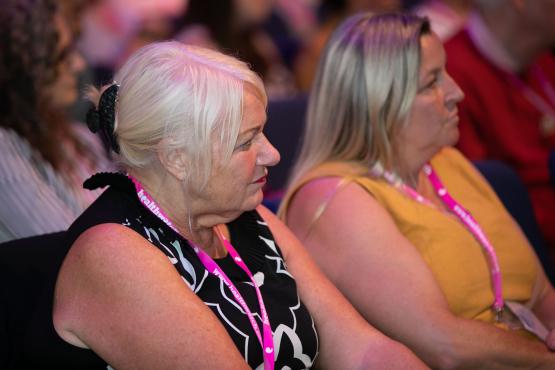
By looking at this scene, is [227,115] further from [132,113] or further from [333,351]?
[333,351]

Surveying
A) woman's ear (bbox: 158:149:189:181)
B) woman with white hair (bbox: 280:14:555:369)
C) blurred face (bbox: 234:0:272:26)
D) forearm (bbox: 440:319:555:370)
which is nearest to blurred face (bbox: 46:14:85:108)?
woman with white hair (bbox: 280:14:555:369)

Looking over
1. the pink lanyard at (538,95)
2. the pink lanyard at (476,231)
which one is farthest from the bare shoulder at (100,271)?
the pink lanyard at (538,95)

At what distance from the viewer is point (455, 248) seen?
7.96 ft

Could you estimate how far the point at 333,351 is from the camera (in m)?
2.06

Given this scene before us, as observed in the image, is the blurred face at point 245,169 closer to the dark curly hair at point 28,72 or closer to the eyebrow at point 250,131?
the eyebrow at point 250,131

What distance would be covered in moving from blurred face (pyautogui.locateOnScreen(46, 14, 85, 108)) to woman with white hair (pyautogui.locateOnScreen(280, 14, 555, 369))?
0.80 m

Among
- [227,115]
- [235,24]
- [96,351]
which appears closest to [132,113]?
[227,115]

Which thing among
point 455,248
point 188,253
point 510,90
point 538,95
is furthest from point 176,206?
point 538,95

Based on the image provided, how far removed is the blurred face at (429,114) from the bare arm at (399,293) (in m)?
0.25

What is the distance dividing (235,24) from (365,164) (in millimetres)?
2557

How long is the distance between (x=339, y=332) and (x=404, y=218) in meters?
0.45

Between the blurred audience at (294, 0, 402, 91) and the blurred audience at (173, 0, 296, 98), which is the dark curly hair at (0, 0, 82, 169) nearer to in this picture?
the blurred audience at (173, 0, 296, 98)

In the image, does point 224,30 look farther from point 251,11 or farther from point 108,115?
point 108,115

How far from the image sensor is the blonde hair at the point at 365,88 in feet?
7.89
